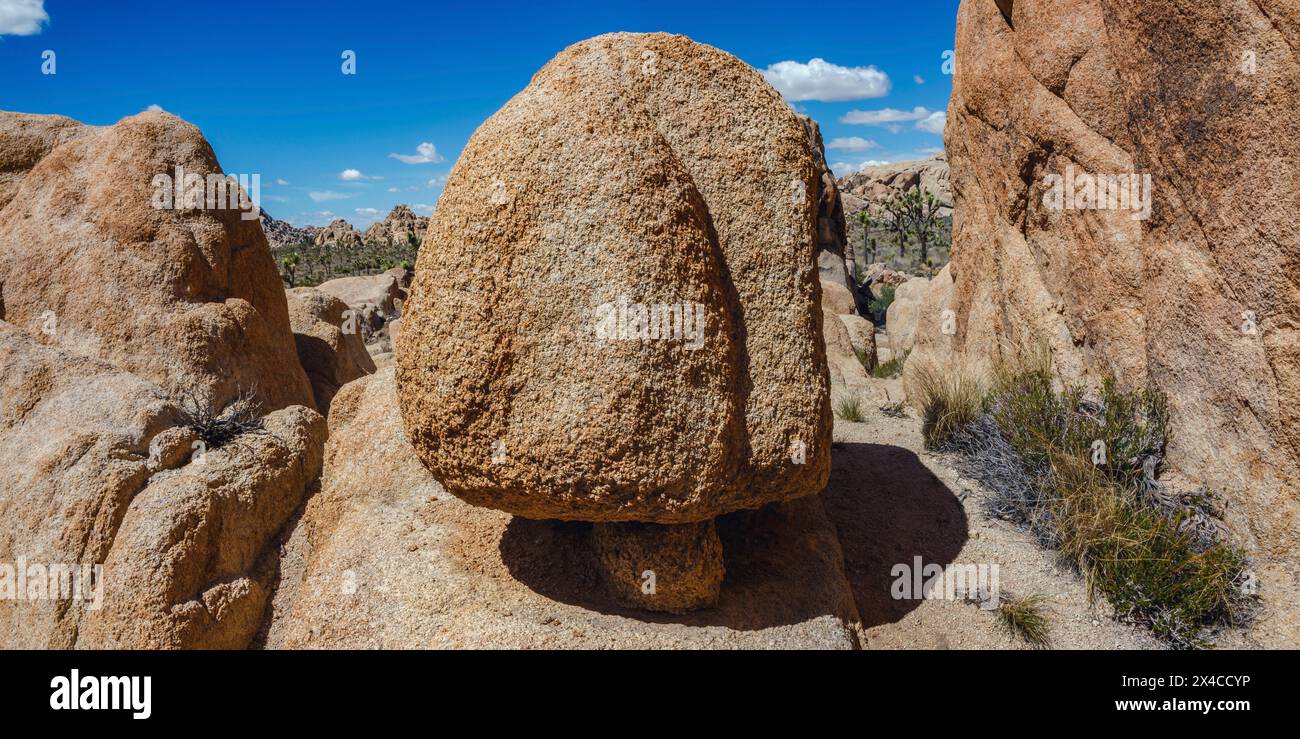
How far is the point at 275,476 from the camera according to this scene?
479 cm

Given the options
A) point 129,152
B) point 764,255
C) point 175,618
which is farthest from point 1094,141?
point 129,152

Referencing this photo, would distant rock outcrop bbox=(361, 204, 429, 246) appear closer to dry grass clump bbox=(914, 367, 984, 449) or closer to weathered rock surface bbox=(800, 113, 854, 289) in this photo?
weathered rock surface bbox=(800, 113, 854, 289)

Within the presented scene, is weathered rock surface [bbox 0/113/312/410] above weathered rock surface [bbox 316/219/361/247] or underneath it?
underneath

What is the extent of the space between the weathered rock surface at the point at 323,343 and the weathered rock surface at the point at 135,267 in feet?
3.82

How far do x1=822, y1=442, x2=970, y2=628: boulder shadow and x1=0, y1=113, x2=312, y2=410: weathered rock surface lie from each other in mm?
4530

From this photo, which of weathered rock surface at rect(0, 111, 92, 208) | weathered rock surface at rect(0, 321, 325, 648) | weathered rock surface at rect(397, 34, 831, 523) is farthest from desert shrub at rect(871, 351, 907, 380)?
weathered rock surface at rect(0, 111, 92, 208)

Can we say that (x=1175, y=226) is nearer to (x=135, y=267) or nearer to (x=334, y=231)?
(x=135, y=267)

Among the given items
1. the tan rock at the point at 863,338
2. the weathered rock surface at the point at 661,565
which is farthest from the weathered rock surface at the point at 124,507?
the tan rock at the point at 863,338

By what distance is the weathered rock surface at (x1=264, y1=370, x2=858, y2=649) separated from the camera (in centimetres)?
354

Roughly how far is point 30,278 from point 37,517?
216cm

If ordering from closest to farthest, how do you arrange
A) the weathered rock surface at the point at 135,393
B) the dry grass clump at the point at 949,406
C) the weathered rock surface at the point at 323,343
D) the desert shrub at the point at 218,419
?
1. the weathered rock surface at the point at 135,393
2. the desert shrub at the point at 218,419
3. the dry grass clump at the point at 949,406
4. the weathered rock surface at the point at 323,343

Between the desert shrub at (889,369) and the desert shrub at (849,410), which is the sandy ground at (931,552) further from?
the desert shrub at (889,369)

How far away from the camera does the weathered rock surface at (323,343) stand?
23.9 ft

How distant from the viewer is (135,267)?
5.32 m
